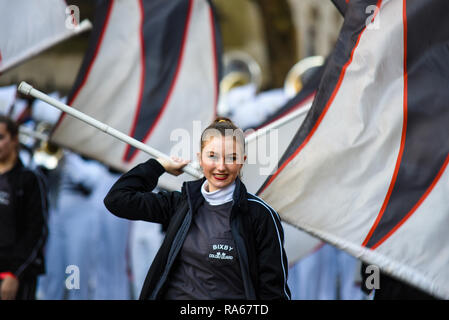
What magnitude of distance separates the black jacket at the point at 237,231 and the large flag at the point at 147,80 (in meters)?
1.77

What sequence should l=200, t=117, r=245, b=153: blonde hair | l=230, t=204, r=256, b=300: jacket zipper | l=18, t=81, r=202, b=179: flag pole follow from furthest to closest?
l=18, t=81, r=202, b=179: flag pole → l=200, t=117, r=245, b=153: blonde hair → l=230, t=204, r=256, b=300: jacket zipper

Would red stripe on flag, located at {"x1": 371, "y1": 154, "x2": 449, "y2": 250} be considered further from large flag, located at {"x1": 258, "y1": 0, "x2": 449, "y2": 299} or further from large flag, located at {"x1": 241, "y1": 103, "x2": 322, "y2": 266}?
large flag, located at {"x1": 241, "y1": 103, "x2": 322, "y2": 266}

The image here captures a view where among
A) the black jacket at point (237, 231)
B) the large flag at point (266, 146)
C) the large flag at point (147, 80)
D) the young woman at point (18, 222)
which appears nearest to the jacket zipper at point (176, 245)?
the black jacket at point (237, 231)

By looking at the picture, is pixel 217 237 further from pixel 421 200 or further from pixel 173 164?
pixel 421 200

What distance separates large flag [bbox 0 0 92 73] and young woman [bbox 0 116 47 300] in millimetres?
609

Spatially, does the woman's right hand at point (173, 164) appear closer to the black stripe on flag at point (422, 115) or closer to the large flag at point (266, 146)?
the black stripe on flag at point (422, 115)

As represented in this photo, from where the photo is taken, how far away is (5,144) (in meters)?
4.88

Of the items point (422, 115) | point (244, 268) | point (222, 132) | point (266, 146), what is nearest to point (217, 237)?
point (244, 268)

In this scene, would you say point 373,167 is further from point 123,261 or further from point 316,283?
point 123,261


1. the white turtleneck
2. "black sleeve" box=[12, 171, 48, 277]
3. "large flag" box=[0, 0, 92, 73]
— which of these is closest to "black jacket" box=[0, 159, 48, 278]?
"black sleeve" box=[12, 171, 48, 277]

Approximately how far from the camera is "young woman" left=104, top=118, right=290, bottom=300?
3.00m
